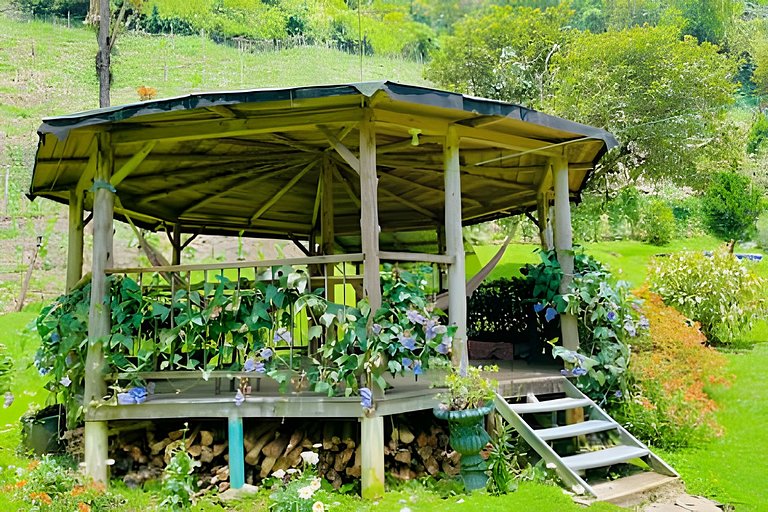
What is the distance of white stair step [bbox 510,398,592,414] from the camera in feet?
16.6

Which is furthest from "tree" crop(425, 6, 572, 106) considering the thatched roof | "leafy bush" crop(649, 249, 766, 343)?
the thatched roof

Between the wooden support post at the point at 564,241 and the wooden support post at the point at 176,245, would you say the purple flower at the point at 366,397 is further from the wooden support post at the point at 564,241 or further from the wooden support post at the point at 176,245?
the wooden support post at the point at 176,245

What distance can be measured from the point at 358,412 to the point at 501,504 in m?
1.16

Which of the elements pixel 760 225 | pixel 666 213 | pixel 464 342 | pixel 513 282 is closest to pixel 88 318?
pixel 464 342

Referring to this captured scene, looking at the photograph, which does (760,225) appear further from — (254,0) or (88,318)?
(254,0)

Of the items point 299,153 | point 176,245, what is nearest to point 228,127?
point 299,153

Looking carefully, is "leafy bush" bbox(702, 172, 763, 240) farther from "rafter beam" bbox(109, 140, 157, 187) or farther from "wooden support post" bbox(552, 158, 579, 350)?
"rafter beam" bbox(109, 140, 157, 187)

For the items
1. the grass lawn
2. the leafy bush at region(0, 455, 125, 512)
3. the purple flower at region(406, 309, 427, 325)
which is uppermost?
the purple flower at region(406, 309, 427, 325)

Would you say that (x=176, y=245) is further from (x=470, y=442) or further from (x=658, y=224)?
(x=658, y=224)

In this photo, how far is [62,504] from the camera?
4152 mm

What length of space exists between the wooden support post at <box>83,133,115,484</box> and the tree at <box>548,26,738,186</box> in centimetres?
1295

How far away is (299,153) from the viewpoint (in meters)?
6.95

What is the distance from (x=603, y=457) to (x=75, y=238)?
559 centimetres

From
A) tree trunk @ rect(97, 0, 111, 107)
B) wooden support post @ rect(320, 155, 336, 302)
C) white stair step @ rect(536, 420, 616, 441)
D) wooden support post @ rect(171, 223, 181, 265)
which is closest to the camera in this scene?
white stair step @ rect(536, 420, 616, 441)
